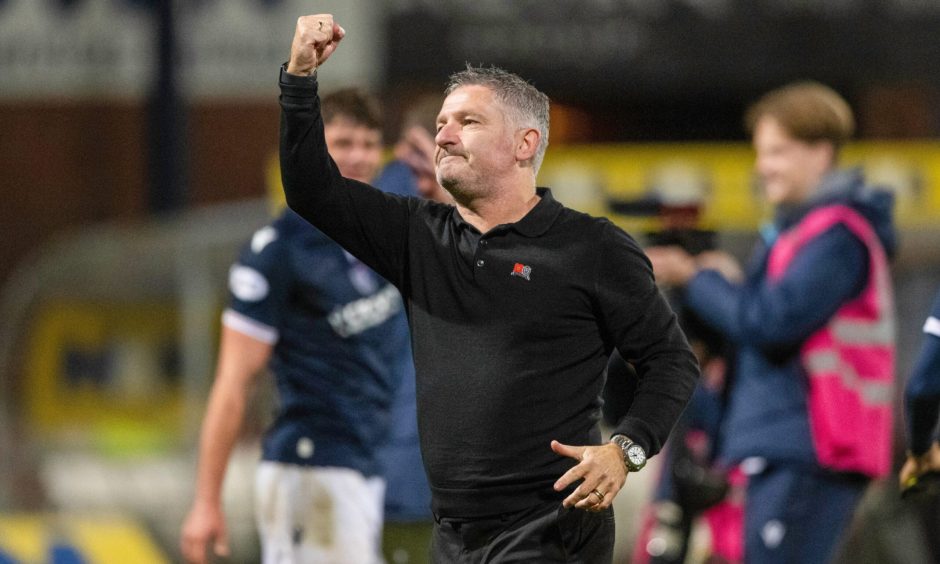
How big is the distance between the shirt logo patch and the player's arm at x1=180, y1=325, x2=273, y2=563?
1.50m

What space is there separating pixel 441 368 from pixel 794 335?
1.74 metres

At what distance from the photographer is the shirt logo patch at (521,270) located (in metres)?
4.09

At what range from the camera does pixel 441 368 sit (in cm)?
413

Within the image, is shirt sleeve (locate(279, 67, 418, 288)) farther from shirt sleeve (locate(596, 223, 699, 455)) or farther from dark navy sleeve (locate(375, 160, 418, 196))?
dark navy sleeve (locate(375, 160, 418, 196))

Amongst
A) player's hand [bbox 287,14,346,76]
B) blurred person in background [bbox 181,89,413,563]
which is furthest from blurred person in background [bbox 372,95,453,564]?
player's hand [bbox 287,14,346,76]

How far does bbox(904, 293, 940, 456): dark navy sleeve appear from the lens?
194 inches

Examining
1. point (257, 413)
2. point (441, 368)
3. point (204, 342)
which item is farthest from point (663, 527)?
point (204, 342)

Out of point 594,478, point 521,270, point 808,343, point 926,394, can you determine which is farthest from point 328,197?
point 808,343

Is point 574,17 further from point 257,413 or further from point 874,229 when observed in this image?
point 874,229

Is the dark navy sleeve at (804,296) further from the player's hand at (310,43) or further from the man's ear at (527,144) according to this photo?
the player's hand at (310,43)

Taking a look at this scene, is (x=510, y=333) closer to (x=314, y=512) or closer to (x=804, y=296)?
(x=314, y=512)

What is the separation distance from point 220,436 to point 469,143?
1.66 metres

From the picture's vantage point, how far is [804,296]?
18.0ft

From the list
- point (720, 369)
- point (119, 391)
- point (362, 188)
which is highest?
point (362, 188)
